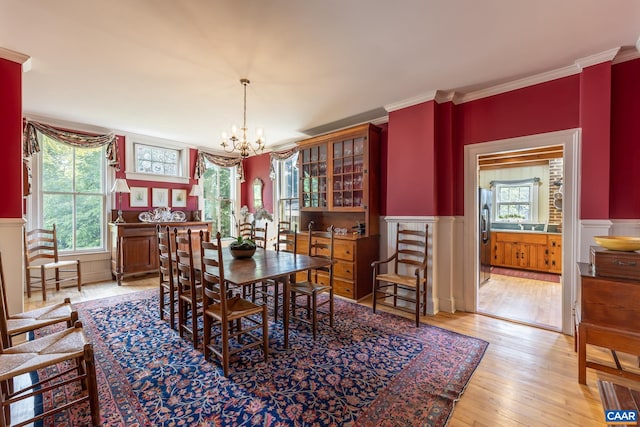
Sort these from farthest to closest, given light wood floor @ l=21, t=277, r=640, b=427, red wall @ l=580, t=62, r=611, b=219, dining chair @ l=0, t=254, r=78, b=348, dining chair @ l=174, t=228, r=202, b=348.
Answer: red wall @ l=580, t=62, r=611, b=219 < dining chair @ l=174, t=228, r=202, b=348 < dining chair @ l=0, t=254, r=78, b=348 < light wood floor @ l=21, t=277, r=640, b=427

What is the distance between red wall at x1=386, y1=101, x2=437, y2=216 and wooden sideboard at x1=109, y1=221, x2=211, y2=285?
12.0 feet

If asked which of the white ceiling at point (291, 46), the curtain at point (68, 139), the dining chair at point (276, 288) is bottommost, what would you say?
the dining chair at point (276, 288)

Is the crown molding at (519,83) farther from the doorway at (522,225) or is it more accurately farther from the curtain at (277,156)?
the curtain at (277,156)

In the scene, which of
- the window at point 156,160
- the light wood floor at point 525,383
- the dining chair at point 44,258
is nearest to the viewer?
the light wood floor at point 525,383

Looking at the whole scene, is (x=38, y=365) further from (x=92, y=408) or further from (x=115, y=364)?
(x=115, y=364)

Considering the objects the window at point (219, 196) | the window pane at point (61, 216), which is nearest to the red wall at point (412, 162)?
the window at point (219, 196)

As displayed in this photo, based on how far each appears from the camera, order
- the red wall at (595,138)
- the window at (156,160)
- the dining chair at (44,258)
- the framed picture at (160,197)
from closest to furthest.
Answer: the red wall at (595,138) → the dining chair at (44,258) → the window at (156,160) → the framed picture at (160,197)

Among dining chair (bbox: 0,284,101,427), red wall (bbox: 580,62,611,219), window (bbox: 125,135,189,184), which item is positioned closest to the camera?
dining chair (bbox: 0,284,101,427)

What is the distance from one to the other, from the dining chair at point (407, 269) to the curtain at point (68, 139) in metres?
4.86

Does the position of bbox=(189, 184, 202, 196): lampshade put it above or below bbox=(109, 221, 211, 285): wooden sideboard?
above

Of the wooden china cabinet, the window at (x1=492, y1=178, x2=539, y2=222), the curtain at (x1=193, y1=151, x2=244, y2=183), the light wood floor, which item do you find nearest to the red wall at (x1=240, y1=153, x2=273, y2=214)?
the curtain at (x1=193, y1=151, x2=244, y2=183)

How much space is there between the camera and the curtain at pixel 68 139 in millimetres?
4016

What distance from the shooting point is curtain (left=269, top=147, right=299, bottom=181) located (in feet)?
17.7

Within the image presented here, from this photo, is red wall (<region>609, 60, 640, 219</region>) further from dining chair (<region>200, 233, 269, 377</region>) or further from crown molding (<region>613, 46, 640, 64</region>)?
dining chair (<region>200, 233, 269, 377</region>)
